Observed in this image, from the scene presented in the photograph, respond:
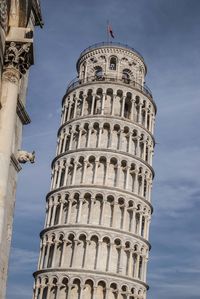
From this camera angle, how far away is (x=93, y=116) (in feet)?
143

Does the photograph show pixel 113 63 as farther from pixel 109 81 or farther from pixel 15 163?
pixel 15 163

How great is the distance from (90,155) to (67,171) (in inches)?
88.1

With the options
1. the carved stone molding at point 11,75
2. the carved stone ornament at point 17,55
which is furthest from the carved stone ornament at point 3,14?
the carved stone molding at point 11,75

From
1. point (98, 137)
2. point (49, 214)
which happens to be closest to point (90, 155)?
point (98, 137)

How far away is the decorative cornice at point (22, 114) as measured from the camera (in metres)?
11.7

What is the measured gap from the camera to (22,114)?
469 inches

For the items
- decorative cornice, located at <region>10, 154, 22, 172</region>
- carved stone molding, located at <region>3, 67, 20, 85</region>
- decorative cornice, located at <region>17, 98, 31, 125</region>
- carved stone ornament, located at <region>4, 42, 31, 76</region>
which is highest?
carved stone ornament, located at <region>4, 42, 31, 76</region>

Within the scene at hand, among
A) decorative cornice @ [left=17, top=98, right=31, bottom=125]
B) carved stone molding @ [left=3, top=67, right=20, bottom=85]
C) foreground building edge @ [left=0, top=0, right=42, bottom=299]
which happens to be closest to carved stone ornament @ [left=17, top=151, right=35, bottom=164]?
foreground building edge @ [left=0, top=0, right=42, bottom=299]

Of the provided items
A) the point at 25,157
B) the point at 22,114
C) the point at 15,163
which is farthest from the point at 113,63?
the point at 15,163

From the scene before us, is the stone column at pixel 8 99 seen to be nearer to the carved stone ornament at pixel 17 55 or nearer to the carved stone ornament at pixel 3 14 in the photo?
the carved stone ornament at pixel 17 55

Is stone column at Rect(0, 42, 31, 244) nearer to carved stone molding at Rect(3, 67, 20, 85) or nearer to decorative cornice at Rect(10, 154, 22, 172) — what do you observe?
carved stone molding at Rect(3, 67, 20, 85)

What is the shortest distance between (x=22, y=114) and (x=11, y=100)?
4.18 feet

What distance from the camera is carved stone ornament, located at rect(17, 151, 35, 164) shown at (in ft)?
38.3

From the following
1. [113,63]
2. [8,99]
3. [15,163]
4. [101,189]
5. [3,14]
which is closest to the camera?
[8,99]
